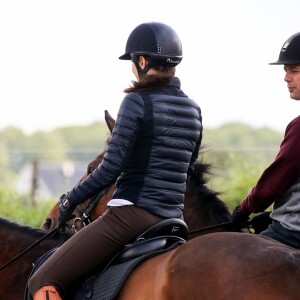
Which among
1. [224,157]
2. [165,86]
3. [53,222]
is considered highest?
[165,86]

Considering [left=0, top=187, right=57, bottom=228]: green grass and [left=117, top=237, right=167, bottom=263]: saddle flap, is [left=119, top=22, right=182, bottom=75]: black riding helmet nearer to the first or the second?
[left=117, top=237, right=167, bottom=263]: saddle flap

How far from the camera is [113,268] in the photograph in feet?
18.9

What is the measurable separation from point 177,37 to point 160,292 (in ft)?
6.26

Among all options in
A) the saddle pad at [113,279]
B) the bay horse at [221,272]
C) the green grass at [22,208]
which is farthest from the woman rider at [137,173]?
the green grass at [22,208]

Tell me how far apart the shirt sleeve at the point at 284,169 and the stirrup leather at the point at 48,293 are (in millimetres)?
1719

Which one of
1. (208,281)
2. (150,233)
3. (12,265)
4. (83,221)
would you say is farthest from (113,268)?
(83,221)

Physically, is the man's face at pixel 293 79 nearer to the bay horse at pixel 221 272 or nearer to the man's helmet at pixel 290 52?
the man's helmet at pixel 290 52

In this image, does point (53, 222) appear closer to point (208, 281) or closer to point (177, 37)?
point (177, 37)

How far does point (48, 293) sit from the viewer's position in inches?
226

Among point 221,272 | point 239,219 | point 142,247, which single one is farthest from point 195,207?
point 221,272

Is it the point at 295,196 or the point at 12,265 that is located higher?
the point at 295,196

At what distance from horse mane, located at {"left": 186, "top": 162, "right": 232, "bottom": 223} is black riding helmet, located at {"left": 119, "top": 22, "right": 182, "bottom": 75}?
5.96 feet

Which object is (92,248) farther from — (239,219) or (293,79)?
(293,79)

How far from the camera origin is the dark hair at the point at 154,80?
19.5 ft
